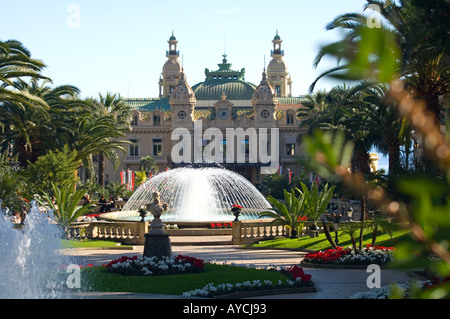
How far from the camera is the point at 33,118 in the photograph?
33969 mm

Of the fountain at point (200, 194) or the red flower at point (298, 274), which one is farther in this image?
the fountain at point (200, 194)

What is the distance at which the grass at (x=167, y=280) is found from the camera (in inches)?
518

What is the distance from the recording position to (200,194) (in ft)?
120

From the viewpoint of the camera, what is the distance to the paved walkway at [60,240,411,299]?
44.7 feet

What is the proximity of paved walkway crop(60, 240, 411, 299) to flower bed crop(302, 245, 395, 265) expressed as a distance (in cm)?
40

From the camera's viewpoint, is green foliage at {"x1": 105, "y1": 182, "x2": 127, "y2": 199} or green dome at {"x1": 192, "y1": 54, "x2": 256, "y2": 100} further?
green dome at {"x1": 192, "y1": 54, "x2": 256, "y2": 100}

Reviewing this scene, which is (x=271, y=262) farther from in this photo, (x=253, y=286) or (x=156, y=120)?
(x=156, y=120)

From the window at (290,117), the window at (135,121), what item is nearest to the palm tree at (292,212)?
the window at (290,117)

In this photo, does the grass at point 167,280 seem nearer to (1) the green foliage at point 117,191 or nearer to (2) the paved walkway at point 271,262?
(2) the paved walkway at point 271,262

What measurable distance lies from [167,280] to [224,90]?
8443cm

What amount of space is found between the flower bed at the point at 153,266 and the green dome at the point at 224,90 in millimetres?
80855

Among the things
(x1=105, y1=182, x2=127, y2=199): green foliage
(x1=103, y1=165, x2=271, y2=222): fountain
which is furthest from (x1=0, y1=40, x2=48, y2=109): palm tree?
(x1=105, y1=182, x2=127, y2=199): green foliage

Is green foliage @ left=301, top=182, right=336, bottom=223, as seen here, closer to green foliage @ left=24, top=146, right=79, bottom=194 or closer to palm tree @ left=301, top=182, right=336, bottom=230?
palm tree @ left=301, top=182, right=336, bottom=230
